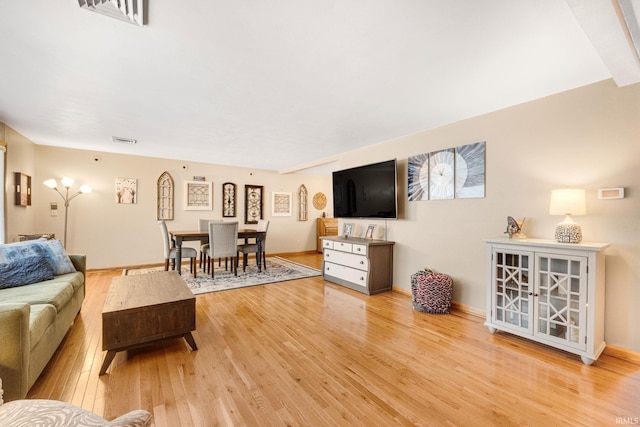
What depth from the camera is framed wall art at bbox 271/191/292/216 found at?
7.27m

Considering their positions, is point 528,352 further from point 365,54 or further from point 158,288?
point 158,288

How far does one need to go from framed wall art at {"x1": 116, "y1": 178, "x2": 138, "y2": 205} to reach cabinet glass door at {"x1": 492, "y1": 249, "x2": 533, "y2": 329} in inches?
244

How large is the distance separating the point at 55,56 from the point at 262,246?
3.95 meters

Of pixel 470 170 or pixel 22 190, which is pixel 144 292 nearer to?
pixel 22 190

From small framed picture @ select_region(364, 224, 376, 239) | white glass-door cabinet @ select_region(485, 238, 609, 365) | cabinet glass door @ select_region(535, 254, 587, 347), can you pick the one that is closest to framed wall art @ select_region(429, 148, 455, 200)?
white glass-door cabinet @ select_region(485, 238, 609, 365)

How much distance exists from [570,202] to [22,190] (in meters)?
6.62

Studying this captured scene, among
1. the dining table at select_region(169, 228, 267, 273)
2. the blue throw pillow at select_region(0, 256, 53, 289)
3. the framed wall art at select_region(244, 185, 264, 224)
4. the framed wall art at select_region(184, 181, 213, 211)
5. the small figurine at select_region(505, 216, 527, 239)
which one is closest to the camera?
the blue throw pillow at select_region(0, 256, 53, 289)

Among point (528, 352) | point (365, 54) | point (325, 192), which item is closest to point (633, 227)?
point (528, 352)

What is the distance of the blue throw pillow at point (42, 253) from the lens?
255 cm

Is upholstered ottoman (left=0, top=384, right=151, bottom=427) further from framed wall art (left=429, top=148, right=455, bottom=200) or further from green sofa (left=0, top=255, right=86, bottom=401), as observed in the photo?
framed wall art (left=429, top=148, right=455, bottom=200)

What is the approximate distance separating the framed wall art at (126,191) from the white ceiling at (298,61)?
1953mm

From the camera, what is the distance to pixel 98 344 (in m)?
2.43

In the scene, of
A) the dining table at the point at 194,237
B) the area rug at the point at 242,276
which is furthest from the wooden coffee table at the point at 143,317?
the dining table at the point at 194,237

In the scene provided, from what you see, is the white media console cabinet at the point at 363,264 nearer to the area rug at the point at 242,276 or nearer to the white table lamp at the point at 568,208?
the area rug at the point at 242,276
